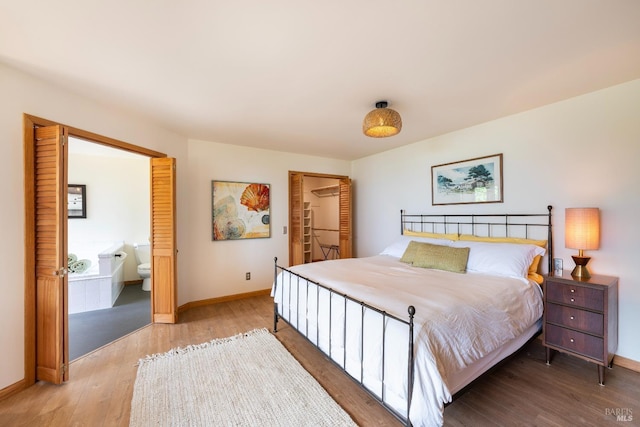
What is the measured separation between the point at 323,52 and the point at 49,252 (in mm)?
2607

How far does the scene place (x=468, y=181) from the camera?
3.37 metres

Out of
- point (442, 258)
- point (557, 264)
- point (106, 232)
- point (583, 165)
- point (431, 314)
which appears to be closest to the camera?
point (431, 314)

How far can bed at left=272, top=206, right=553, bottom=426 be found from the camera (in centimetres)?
147

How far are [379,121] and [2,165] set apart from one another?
2.89 meters

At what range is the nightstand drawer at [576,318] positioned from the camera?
2.06 m

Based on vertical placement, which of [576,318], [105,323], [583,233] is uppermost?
[583,233]

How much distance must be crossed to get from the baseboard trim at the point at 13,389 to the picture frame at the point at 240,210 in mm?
2256

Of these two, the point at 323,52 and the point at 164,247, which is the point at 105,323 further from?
the point at 323,52

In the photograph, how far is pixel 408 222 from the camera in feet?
13.6

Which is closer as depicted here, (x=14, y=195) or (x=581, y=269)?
(x=14, y=195)

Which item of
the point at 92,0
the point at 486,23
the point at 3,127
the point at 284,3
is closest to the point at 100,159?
the point at 3,127

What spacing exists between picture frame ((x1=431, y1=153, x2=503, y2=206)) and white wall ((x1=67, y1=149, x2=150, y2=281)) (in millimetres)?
4848

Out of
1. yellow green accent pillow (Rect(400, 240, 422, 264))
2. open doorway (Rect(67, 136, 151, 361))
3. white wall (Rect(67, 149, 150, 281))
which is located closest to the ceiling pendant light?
yellow green accent pillow (Rect(400, 240, 422, 264))

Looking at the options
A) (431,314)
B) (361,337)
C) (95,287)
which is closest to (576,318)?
(431,314)
